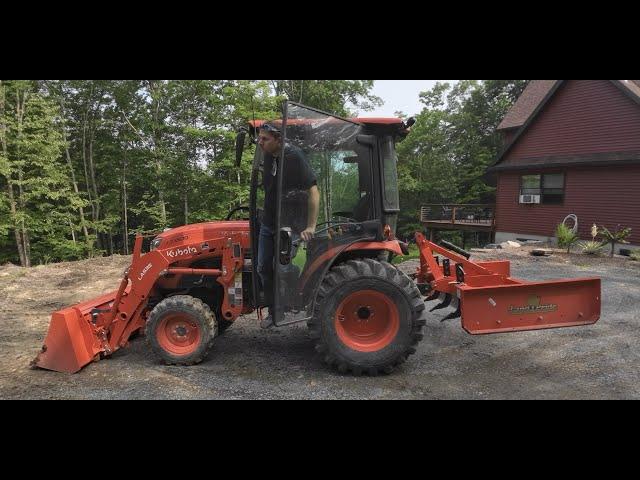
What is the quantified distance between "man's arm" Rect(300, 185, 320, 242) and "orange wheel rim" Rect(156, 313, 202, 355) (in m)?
1.43

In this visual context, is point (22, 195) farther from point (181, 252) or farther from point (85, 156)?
point (181, 252)

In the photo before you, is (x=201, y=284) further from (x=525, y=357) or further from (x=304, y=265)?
(x=525, y=357)

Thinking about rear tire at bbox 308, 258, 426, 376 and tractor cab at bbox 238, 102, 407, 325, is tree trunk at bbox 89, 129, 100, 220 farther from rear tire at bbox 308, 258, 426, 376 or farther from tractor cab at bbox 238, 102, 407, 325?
rear tire at bbox 308, 258, 426, 376

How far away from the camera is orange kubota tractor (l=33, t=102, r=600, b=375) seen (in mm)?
4070

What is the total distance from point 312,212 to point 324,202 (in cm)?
18

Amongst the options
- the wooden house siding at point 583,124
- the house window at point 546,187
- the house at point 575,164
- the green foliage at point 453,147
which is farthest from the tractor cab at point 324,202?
the green foliage at point 453,147

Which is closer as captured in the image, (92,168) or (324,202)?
(324,202)

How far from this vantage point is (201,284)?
468cm

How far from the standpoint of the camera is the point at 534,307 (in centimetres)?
423

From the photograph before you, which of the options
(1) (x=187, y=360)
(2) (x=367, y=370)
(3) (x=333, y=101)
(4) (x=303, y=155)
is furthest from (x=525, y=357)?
(3) (x=333, y=101)

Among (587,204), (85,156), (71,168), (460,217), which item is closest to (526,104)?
(460,217)

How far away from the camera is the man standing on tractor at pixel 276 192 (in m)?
4.05

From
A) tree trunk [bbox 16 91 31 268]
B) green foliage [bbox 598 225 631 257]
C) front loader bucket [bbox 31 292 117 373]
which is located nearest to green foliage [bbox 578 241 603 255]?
green foliage [bbox 598 225 631 257]

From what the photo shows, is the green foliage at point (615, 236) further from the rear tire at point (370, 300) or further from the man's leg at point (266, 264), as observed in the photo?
the man's leg at point (266, 264)
